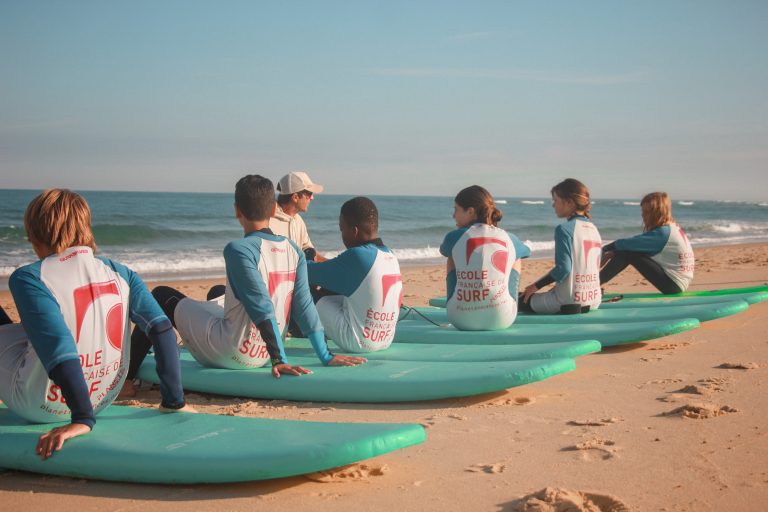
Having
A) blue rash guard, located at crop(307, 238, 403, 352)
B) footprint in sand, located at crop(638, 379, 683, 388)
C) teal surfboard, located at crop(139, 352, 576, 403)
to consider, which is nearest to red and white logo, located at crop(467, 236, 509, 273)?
blue rash guard, located at crop(307, 238, 403, 352)

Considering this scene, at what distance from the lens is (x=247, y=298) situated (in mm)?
4398

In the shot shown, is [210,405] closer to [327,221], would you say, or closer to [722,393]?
[722,393]

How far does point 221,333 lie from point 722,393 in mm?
3018

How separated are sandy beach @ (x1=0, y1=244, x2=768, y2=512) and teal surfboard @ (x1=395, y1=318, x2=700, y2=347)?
38 centimetres

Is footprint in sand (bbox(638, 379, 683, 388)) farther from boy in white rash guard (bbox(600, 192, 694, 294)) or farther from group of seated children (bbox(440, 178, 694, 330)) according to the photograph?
boy in white rash guard (bbox(600, 192, 694, 294))

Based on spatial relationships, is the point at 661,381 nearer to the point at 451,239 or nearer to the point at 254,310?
the point at 451,239

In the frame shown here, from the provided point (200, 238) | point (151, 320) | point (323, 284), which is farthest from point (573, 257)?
point (200, 238)

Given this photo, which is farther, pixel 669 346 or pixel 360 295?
pixel 669 346

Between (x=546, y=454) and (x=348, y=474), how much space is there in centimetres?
95

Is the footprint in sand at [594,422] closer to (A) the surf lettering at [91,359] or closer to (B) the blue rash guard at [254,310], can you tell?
(B) the blue rash guard at [254,310]

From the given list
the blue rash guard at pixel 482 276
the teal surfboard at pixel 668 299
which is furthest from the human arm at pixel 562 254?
the teal surfboard at pixel 668 299

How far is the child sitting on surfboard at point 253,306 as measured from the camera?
4.43m

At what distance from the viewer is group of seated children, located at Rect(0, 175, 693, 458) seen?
3260 mm

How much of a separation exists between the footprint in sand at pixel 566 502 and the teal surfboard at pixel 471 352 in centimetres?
203
